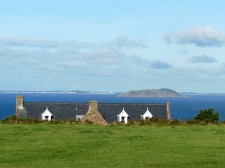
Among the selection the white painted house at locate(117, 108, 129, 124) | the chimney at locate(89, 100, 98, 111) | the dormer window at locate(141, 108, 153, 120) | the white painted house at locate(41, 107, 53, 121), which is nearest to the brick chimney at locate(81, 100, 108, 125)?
the chimney at locate(89, 100, 98, 111)

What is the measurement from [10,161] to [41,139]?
8641mm

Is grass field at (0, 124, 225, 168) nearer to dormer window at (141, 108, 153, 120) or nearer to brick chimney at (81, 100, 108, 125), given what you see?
brick chimney at (81, 100, 108, 125)

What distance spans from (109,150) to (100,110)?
45.9m

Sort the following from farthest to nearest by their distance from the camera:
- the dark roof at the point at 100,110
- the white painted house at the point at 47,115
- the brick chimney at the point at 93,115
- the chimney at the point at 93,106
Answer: the dark roof at the point at 100,110 < the white painted house at the point at 47,115 < the chimney at the point at 93,106 < the brick chimney at the point at 93,115

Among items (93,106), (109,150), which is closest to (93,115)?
(93,106)

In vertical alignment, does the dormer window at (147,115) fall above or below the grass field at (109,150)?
above

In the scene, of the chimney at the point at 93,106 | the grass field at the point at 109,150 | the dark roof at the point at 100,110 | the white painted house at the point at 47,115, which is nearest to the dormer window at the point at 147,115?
the dark roof at the point at 100,110

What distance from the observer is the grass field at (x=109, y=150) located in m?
19.8

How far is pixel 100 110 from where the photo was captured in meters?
69.7

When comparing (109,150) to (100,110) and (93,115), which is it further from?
(100,110)

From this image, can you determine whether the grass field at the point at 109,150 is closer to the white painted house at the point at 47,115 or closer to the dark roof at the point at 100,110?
the white painted house at the point at 47,115

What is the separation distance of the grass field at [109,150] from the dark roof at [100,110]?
36.6 meters

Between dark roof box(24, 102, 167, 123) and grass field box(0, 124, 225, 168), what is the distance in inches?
1441

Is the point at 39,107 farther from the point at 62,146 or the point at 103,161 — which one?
the point at 103,161
